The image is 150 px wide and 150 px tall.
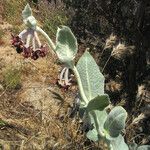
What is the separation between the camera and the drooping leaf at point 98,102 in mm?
1598

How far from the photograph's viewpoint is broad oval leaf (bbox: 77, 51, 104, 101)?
67.9 inches

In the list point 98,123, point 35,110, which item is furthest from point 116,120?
point 35,110

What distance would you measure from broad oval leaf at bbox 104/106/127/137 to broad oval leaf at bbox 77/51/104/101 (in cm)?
10

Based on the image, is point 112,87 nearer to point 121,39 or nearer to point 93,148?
point 121,39

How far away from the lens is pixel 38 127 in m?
3.34

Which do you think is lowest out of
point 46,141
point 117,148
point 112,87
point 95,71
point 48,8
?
point 117,148

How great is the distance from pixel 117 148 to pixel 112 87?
6.33ft

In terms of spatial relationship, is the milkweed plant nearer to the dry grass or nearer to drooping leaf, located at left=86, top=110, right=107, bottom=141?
drooping leaf, located at left=86, top=110, right=107, bottom=141

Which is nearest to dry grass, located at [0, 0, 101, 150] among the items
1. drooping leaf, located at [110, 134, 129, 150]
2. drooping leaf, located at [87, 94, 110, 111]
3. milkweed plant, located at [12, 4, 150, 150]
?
drooping leaf, located at [110, 134, 129, 150]

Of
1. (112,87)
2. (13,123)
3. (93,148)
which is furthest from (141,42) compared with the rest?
(13,123)

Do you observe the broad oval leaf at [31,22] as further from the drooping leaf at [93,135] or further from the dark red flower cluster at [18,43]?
the drooping leaf at [93,135]

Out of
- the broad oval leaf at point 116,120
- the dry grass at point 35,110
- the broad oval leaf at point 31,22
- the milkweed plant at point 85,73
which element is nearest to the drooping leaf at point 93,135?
the milkweed plant at point 85,73

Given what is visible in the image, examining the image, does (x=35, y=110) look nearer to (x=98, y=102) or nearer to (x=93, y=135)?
(x=93, y=135)

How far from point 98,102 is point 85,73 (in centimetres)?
16
